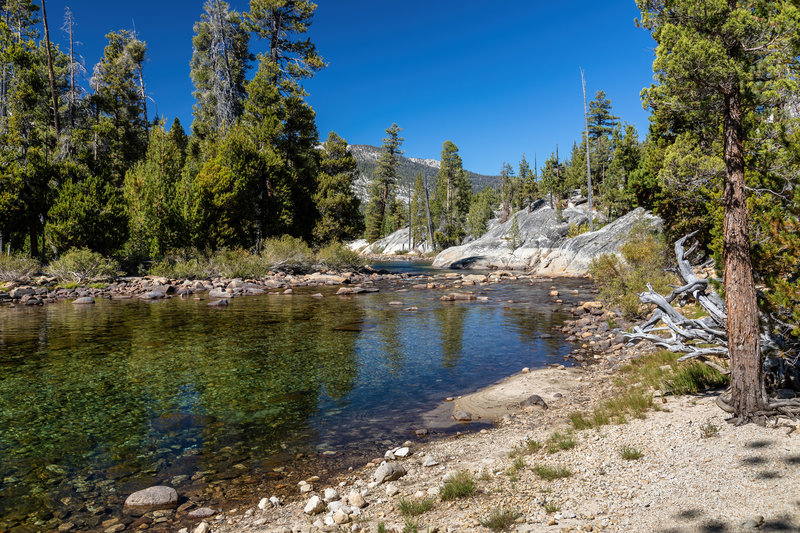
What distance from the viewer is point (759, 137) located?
712 cm

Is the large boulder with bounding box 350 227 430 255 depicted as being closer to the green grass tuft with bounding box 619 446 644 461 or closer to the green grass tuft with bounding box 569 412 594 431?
the green grass tuft with bounding box 569 412 594 431

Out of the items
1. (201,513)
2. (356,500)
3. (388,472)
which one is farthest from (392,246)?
(356,500)

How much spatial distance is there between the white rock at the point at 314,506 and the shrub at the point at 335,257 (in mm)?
38092

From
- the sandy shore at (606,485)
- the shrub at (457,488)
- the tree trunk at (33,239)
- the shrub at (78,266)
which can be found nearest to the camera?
the sandy shore at (606,485)

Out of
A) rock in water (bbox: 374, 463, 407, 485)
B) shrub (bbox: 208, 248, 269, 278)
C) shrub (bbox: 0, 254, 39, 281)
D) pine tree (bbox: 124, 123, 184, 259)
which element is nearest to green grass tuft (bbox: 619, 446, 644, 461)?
rock in water (bbox: 374, 463, 407, 485)

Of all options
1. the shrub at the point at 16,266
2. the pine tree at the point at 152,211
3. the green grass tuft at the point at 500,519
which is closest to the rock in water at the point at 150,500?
the green grass tuft at the point at 500,519

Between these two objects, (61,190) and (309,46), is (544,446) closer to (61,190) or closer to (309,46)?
(61,190)

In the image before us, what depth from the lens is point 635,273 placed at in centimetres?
1734

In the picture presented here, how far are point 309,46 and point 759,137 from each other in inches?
1747

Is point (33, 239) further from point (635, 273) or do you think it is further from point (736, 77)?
point (736, 77)

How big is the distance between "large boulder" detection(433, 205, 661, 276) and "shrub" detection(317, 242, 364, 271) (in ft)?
69.7

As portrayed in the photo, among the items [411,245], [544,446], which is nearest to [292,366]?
[544,446]

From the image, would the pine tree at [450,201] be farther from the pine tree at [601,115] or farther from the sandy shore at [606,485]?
the sandy shore at [606,485]

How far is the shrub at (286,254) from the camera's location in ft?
129
